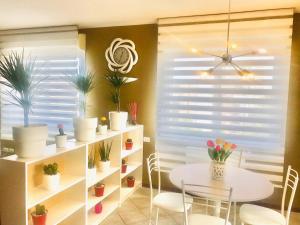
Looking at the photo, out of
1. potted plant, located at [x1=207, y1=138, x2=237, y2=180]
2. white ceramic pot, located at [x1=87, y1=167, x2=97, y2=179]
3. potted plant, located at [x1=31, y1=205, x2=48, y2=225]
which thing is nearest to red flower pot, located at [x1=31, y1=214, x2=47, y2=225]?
potted plant, located at [x1=31, y1=205, x2=48, y2=225]

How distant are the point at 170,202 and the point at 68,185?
973 mm

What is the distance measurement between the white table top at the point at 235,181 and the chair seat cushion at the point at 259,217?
10.9 inches

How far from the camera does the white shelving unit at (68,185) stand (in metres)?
1.97

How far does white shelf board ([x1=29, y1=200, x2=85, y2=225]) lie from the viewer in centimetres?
228

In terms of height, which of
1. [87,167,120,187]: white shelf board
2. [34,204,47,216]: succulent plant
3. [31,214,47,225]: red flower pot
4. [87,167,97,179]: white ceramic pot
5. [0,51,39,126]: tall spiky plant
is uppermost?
[0,51,39,126]: tall spiky plant

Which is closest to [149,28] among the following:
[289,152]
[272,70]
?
[272,70]

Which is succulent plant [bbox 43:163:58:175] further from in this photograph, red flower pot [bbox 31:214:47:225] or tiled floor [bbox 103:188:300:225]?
tiled floor [bbox 103:188:300:225]

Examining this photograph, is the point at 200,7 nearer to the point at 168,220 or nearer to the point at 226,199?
the point at 226,199

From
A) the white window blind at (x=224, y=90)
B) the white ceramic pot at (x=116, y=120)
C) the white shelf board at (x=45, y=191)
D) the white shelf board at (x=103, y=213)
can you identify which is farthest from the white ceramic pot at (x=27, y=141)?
the white window blind at (x=224, y=90)

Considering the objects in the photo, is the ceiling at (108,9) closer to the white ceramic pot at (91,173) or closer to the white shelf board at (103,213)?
the white ceramic pot at (91,173)

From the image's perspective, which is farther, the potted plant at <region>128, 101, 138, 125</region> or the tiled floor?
the potted plant at <region>128, 101, 138, 125</region>

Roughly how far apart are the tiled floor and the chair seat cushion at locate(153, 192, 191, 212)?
1.49 feet

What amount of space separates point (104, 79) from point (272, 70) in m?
2.36

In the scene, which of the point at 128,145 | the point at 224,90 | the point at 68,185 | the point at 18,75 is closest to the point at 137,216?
the point at 128,145
